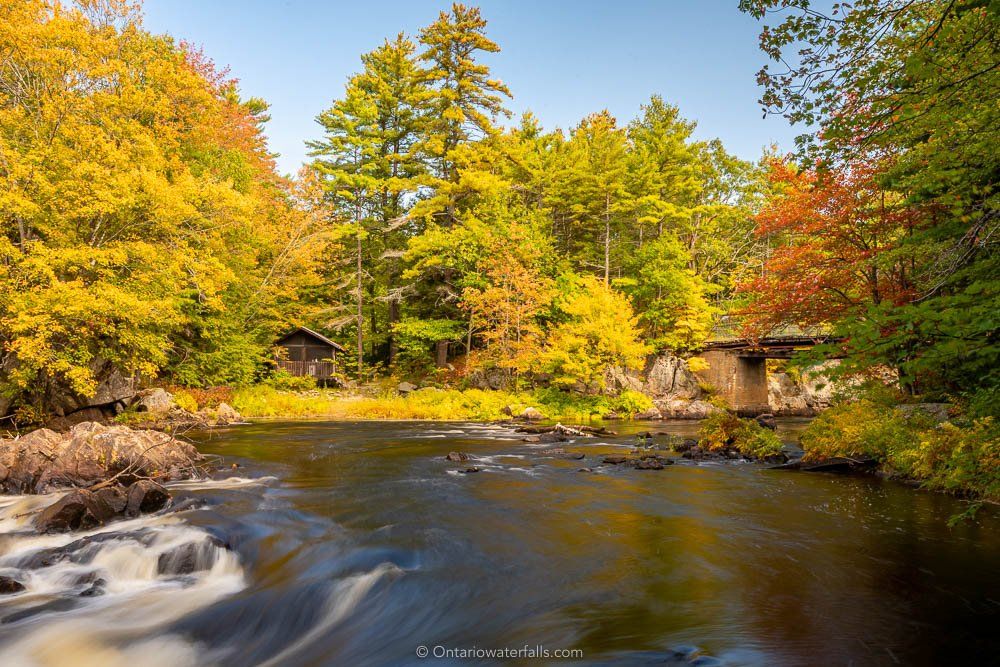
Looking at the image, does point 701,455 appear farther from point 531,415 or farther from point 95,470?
point 95,470

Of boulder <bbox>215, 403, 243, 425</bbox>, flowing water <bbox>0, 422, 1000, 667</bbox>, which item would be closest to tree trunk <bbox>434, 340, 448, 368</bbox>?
boulder <bbox>215, 403, 243, 425</bbox>

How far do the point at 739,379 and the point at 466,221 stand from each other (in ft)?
57.2

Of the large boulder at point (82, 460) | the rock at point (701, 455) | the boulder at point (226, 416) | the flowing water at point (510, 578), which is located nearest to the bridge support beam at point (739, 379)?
the rock at point (701, 455)

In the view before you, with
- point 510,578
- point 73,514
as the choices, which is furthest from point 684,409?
point 73,514

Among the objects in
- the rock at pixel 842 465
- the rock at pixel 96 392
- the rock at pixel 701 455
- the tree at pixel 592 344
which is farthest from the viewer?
the tree at pixel 592 344

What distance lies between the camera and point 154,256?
16641mm

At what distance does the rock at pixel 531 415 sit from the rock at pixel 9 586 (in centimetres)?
1885

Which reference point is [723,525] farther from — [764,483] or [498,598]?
[498,598]

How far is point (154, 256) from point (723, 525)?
17584mm

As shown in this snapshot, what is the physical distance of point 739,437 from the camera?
14.8 metres

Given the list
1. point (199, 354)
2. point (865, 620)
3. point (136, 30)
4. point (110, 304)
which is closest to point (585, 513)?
point (865, 620)

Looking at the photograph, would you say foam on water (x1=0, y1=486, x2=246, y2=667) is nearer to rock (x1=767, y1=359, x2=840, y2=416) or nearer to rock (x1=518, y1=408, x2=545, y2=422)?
rock (x1=518, y1=408, x2=545, y2=422)

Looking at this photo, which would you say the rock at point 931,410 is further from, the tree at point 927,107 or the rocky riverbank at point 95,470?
the rocky riverbank at point 95,470

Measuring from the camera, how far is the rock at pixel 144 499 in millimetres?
7816
